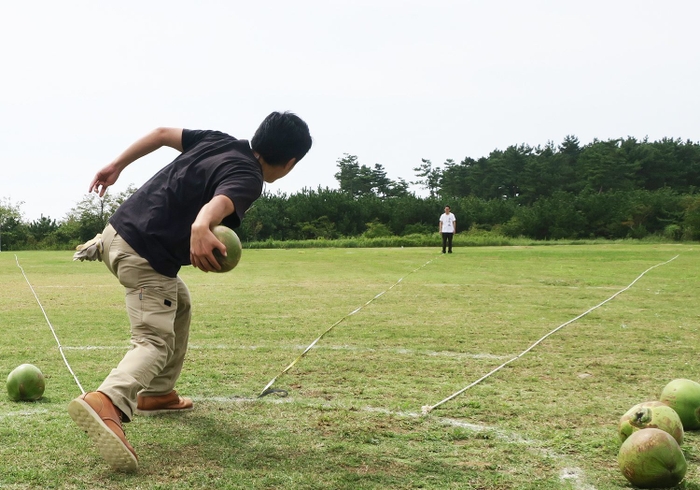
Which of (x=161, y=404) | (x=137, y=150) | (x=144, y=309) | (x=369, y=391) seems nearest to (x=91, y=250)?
(x=144, y=309)

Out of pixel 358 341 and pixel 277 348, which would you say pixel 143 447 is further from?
pixel 358 341

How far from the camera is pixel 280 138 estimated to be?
350 cm

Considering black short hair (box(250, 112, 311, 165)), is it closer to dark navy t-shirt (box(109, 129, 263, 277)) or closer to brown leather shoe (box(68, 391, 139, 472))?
dark navy t-shirt (box(109, 129, 263, 277))

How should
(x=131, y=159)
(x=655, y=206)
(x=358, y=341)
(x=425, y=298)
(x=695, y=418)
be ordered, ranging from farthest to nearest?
1. (x=655, y=206)
2. (x=425, y=298)
3. (x=358, y=341)
4. (x=131, y=159)
5. (x=695, y=418)

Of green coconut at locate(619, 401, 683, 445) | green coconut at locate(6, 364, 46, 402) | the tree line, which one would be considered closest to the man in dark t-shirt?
green coconut at locate(6, 364, 46, 402)

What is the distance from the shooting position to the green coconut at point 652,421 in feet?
10.3

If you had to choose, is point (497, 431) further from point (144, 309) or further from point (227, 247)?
point (144, 309)

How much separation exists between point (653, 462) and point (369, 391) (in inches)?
80.0

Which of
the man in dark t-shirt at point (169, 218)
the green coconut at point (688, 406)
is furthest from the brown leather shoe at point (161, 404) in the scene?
the green coconut at point (688, 406)

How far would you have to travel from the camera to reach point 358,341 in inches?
257

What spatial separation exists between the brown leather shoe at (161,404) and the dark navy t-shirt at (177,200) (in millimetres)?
790

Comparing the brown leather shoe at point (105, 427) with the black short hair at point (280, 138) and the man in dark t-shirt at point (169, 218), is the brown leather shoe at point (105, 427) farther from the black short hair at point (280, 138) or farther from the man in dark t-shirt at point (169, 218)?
the black short hair at point (280, 138)

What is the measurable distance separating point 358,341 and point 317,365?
4.03 feet

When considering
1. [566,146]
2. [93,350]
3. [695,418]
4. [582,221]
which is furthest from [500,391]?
[566,146]
